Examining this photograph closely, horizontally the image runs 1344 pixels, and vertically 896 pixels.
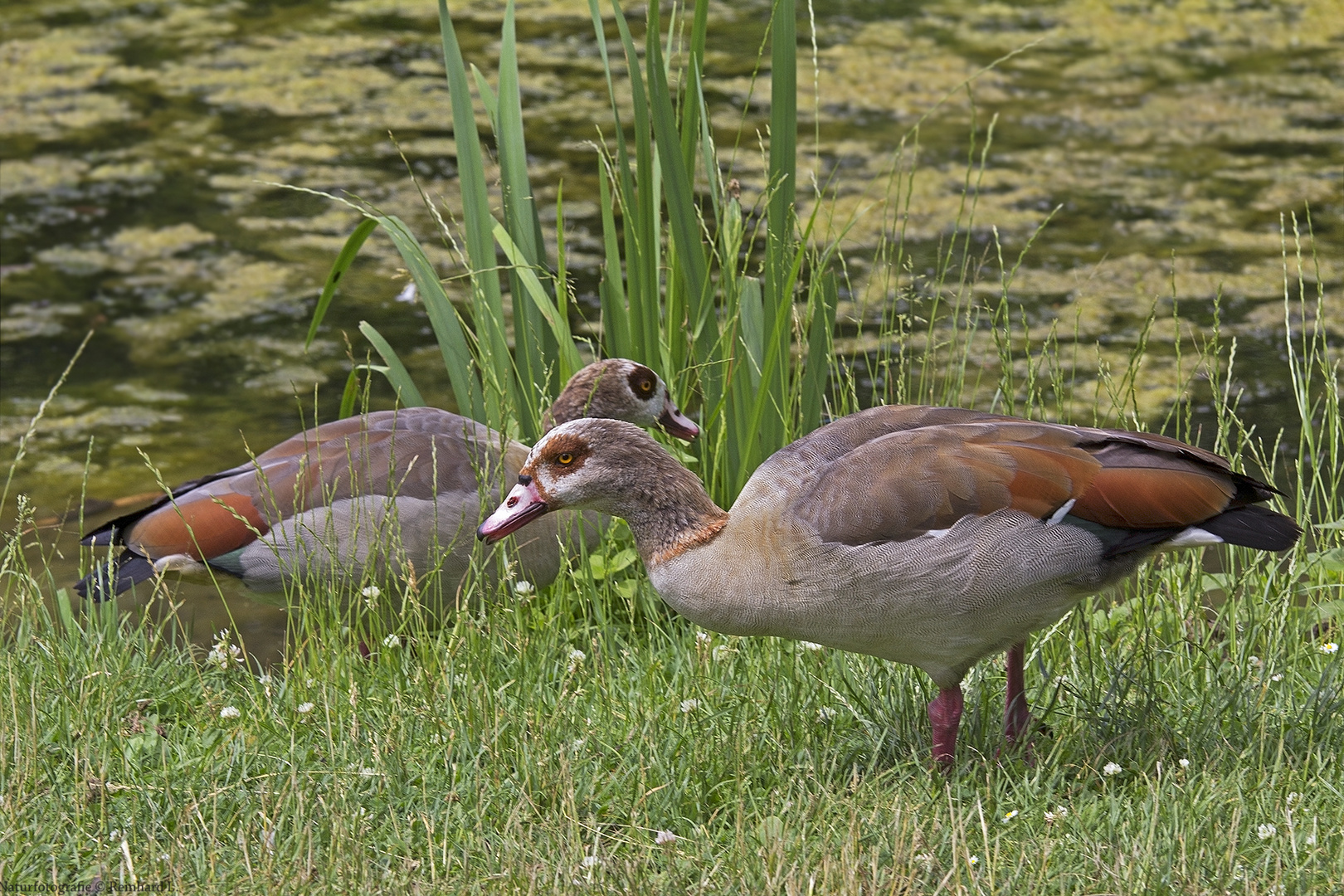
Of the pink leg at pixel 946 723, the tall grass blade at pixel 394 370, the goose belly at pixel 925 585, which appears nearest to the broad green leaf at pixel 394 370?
the tall grass blade at pixel 394 370

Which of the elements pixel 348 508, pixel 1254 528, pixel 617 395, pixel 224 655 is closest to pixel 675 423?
pixel 617 395

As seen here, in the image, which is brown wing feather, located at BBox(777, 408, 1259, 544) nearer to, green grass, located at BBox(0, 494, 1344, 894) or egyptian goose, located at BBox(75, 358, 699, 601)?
green grass, located at BBox(0, 494, 1344, 894)

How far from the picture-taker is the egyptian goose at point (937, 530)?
3.21 metres

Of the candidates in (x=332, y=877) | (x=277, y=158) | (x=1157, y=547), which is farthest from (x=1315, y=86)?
(x=332, y=877)

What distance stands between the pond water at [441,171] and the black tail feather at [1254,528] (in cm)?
282

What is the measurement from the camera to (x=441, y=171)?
28.9ft

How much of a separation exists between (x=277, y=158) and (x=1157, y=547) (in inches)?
271

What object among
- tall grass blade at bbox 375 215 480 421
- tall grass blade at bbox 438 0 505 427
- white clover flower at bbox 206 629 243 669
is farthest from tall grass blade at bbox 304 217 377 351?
white clover flower at bbox 206 629 243 669

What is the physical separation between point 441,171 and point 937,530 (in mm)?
6188

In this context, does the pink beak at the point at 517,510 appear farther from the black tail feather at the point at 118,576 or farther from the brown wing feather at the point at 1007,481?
the black tail feather at the point at 118,576

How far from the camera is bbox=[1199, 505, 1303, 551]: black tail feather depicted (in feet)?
10.3

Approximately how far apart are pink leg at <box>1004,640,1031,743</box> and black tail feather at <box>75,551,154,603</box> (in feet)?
8.47

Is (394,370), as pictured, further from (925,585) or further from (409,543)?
(925,585)

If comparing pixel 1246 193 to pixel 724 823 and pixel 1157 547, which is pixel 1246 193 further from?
pixel 724 823
